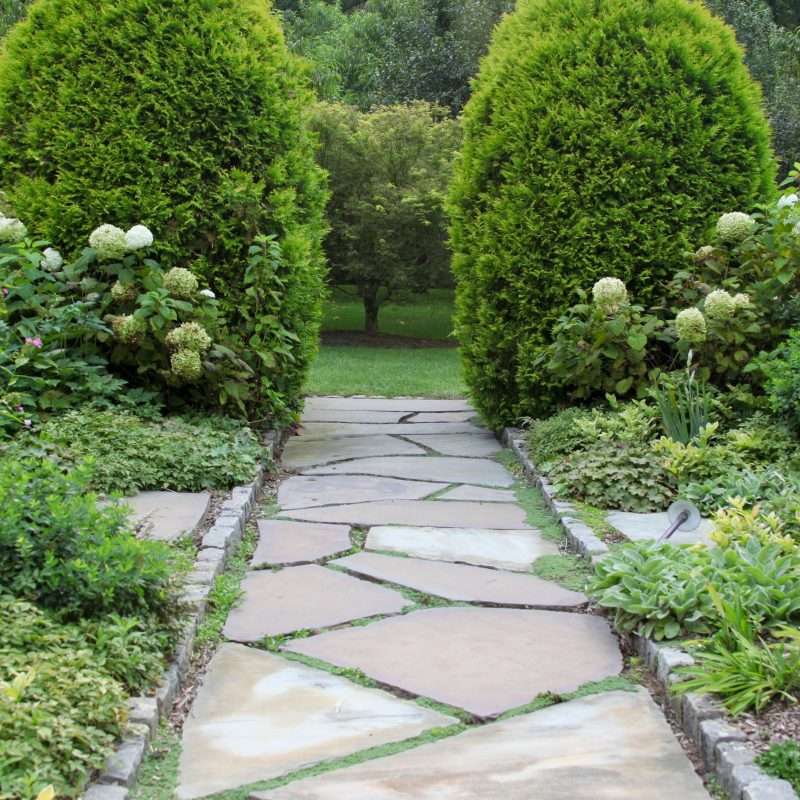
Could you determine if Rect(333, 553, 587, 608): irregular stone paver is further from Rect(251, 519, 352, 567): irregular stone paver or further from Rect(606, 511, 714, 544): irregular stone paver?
Rect(606, 511, 714, 544): irregular stone paver

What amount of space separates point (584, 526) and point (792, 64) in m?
A: 18.3

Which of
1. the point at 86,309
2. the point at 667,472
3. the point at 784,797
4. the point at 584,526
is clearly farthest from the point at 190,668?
the point at 86,309

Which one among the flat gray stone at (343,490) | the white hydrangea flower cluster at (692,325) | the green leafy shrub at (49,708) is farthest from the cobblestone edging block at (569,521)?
the green leafy shrub at (49,708)

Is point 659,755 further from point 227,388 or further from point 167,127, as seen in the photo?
point 167,127

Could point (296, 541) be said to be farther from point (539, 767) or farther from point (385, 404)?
point (385, 404)

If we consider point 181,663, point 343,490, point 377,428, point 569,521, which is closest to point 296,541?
point 343,490

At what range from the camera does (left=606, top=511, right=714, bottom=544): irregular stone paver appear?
4426 mm

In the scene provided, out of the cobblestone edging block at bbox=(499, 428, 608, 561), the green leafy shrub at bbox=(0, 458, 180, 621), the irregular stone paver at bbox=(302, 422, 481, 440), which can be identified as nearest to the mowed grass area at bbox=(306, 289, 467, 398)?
the irregular stone paver at bbox=(302, 422, 481, 440)

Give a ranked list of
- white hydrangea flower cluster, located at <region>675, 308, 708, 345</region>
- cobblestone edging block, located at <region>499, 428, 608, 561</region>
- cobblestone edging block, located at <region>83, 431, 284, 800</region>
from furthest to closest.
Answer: white hydrangea flower cluster, located at <region>675, 308, 708, 345</region> → cobblestone edging block, located at <region>499, 428, 608, 561</region> → cobblestone edging block, located at <region>83, 431, 284, 800</region>

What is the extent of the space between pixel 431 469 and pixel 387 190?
8393 mm

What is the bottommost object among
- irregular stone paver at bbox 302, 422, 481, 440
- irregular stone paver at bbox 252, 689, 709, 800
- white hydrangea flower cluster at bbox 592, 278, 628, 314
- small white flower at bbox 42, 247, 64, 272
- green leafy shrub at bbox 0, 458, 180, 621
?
irregular stone paver at bbox 302, 422, 481, 440

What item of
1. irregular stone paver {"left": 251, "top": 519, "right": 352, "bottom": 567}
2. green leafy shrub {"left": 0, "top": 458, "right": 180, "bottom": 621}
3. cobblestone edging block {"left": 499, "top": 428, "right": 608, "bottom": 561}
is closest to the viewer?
green leafy shrub {"left": 0, "top": 458, "right": 180, "bottom": 621}

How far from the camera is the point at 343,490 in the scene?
571 cm

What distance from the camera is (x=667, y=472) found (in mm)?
5188
